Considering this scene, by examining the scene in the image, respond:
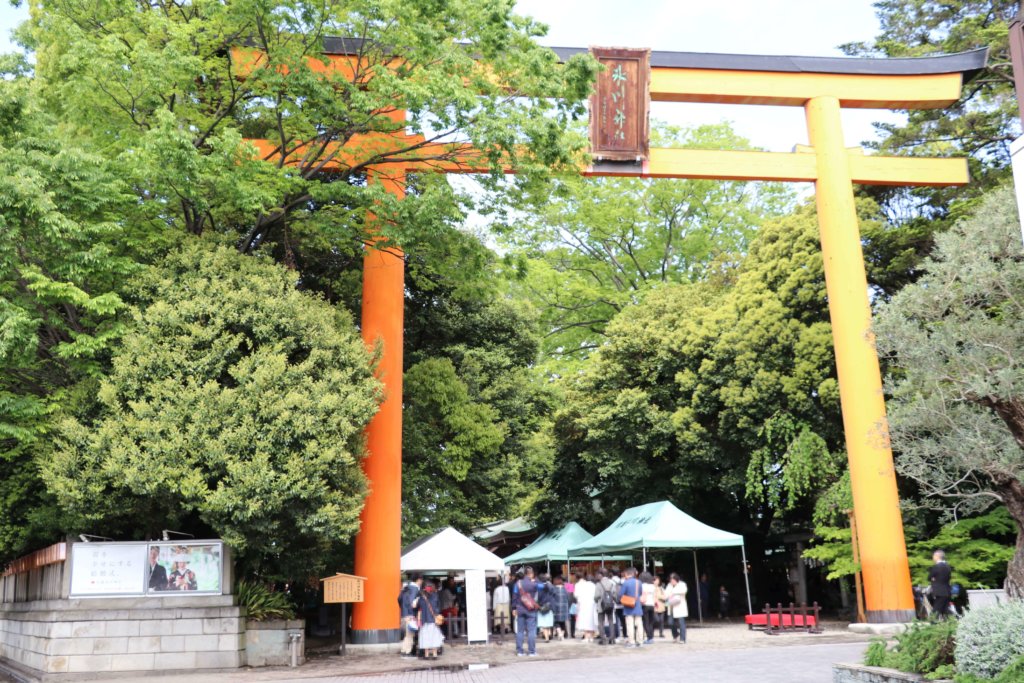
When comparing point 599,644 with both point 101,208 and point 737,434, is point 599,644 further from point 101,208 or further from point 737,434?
point 101,208

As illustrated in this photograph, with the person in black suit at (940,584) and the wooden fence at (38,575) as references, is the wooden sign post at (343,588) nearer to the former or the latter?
the wooden fence at (38,575)

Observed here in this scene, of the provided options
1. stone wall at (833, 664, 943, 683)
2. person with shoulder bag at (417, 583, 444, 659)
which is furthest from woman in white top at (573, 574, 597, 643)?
stone wall at (833, 664, 943, 683)

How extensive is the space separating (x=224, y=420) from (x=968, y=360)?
10968 mm

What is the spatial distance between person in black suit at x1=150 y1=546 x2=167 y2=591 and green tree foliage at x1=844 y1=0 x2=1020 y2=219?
57.0 feet

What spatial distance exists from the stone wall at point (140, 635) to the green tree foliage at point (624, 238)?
1997 centimetres

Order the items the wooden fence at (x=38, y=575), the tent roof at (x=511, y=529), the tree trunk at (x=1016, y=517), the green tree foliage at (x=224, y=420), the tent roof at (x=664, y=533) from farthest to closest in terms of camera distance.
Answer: the tent roof at (x=511, y=529)
the tent roof at (x=664, y=533)
the wooden fence at (x=38, y=575)
the green tree foliage at (x=224, y=420)
the tree trunk at (x=1016, y=517)

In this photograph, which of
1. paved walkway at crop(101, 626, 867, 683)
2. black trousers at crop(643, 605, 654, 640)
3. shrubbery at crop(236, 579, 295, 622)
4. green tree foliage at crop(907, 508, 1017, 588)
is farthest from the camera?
black trousers at crop(643, 605, 654, 640)

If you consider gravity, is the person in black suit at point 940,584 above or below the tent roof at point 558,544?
below

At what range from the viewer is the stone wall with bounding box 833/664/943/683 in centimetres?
848

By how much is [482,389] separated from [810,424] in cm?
784

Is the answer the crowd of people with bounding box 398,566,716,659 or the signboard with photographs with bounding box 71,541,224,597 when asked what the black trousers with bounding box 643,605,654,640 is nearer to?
the crowd of people with bounding box 398,566,716,659

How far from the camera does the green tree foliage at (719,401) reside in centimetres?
2080

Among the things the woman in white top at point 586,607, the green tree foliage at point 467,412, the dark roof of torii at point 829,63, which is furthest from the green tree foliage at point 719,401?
the woman in white top at point 586,607

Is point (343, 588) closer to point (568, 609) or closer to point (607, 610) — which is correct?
point (607, 610)
